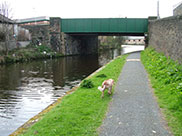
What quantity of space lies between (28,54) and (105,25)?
41.7 ft

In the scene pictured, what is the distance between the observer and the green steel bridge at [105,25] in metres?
34.5

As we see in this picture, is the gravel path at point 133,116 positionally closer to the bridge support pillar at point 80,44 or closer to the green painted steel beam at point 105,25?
the green painted steel beam at point 105,25

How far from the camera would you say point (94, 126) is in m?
5.55

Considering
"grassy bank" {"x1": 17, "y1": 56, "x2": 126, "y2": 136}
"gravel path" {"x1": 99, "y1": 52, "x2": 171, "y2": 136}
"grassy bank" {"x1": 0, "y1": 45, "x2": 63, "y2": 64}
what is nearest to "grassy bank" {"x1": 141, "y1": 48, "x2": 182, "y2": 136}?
"gravel path" {"x1": 99, "y1": 52, "x2": 171, "y2": 136}

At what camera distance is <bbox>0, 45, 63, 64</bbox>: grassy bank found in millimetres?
27630

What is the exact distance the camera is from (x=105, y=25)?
35.4 meters

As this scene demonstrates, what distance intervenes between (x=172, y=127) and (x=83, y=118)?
89.9 inches

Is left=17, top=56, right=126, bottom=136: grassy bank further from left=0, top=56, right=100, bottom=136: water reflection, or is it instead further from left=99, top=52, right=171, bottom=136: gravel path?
left=0, top=56, right=100, bottom=136: water reflection

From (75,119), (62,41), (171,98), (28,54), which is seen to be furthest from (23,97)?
(62,41)

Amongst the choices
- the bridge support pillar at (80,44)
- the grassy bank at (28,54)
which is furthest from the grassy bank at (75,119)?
the bridge support pillar at (80,44)

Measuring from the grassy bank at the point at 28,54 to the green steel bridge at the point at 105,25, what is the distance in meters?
4.75

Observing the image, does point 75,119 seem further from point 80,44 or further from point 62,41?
point 80,44

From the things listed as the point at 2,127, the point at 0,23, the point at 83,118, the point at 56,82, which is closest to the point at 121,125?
the point at 83,118

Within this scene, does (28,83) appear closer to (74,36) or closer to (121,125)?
(121,125)
